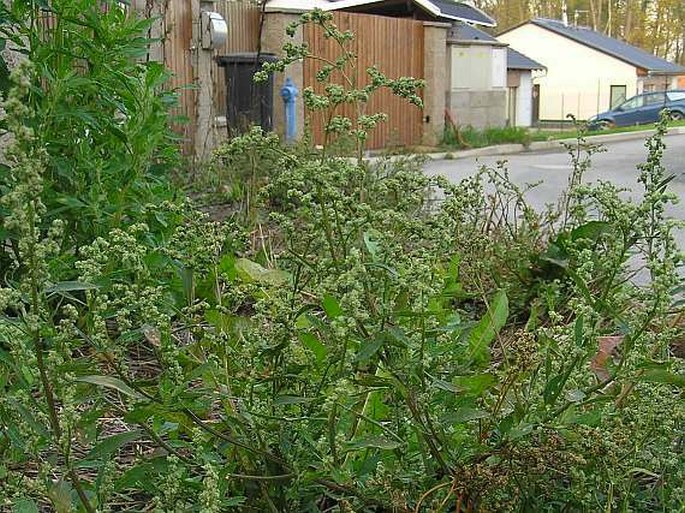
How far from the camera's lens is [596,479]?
182cm

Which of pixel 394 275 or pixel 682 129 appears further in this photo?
pixel 682 129

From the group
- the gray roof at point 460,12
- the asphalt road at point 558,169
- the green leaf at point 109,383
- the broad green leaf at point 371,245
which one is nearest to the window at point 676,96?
the gray roof at point 460,12

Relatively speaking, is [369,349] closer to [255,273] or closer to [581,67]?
[255,273]

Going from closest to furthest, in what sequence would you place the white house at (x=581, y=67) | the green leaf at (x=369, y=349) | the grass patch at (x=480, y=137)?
1. the green leaf at (x=369, y=349)
2. the grass patch at (x=480, y=137)
3. the white house at (x=581, y=67)

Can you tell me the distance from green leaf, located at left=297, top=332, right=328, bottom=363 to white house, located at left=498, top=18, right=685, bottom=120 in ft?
156

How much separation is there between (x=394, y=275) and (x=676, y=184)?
400 inches

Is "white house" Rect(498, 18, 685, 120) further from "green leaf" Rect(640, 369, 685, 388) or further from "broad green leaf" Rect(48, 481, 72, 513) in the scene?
"broad green leaf" Rect(48, 481, 72, 513)

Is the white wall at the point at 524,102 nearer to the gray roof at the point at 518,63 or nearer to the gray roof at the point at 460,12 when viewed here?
the gray roof at the point at 518,63

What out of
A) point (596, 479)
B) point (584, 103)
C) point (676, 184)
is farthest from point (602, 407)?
point (584, 103)

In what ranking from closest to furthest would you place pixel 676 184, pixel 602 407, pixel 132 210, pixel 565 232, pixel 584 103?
pixel 602 407, pixel 132 210, pixel 565 232, pixel 676 184, pixel 584 103

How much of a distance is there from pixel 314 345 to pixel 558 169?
1255 centimetres

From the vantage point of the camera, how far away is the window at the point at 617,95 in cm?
4885

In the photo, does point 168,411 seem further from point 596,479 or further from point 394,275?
point 596,479

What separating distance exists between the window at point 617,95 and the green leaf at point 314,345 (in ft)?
159
